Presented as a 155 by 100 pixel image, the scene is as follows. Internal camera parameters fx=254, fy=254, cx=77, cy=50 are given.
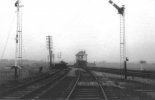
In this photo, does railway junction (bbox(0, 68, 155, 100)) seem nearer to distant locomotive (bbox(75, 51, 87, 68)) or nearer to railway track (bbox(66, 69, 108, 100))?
railway track (bbox(66, 69, 108, 100))

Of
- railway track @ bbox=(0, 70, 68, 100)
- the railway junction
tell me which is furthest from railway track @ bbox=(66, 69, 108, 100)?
railway track @ bbox=(0, 70, 68, 100)

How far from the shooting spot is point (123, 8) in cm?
3856

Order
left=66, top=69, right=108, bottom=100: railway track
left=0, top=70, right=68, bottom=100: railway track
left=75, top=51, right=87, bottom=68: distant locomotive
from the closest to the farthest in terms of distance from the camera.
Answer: left=0, top=70, right=68, bottom=100: railway track
left=66, top=69, right=108, bottom=100: railway track
left=75, top=51, right=87, bottom=68: distant locomotive

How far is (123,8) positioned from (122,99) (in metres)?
26.0

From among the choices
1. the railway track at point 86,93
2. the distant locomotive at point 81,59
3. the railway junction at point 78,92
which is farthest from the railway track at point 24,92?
the distant locomotive at point 81,59

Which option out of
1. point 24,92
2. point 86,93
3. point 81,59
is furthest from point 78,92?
point 81,59

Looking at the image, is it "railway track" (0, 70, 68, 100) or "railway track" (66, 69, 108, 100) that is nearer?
"railway track" (0, 70, 68, 100)

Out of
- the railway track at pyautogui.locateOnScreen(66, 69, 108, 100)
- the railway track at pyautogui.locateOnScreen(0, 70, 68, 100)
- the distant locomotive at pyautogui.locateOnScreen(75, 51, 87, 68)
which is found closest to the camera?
the railway track at pyautogui.locateOnScreen(0, 70, 68, 100)

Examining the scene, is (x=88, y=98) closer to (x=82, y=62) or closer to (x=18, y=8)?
(x=18, y=8)

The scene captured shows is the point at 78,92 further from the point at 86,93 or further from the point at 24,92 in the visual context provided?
the point at 24,92

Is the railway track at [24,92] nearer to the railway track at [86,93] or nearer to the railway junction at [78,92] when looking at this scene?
the railway junction at [78,92]

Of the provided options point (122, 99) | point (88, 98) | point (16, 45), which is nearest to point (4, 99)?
point (88, 98)

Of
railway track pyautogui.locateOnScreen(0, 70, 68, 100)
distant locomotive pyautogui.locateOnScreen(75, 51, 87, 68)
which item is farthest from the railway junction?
distant locomotive pyautogui.locateOnScreen(75, 51, 87, 68)

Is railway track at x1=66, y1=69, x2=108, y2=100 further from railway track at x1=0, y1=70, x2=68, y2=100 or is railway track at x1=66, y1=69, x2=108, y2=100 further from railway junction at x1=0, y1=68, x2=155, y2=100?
railway track at x1=0, y1=70, x2=68, y2=100
